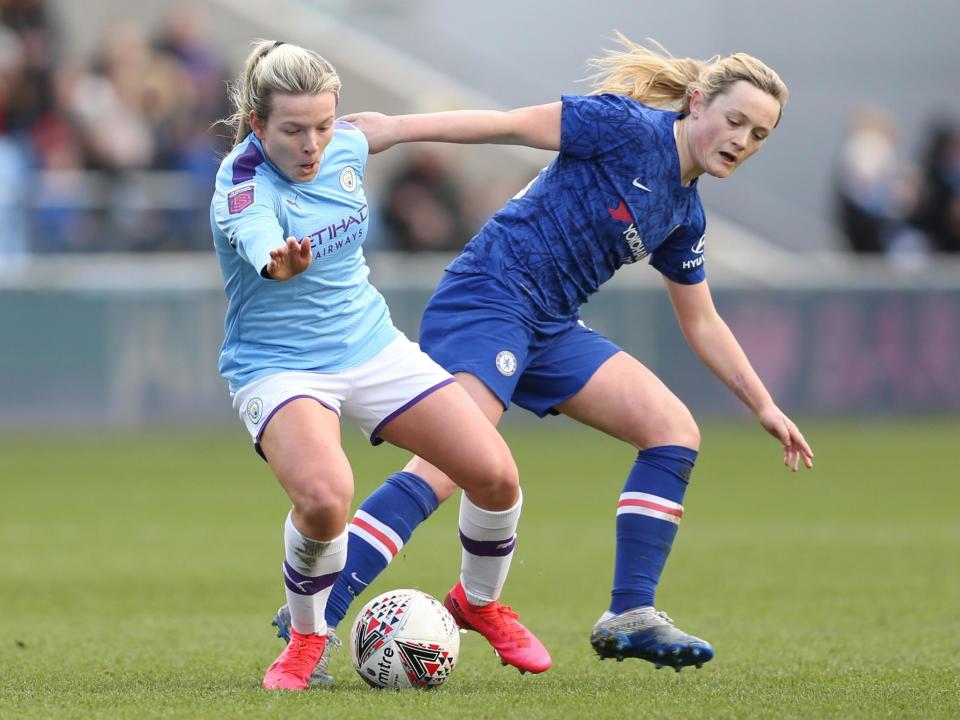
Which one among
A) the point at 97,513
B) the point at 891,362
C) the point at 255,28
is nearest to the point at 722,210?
the point at 891,362

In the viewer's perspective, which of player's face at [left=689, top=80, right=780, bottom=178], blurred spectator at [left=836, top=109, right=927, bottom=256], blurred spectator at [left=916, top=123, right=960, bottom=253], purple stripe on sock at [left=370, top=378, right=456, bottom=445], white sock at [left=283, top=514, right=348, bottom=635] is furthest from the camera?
blurred spectator at [left=916, top=123, right=960, bottom=253]

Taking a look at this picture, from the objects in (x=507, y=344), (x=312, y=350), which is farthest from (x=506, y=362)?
(x=312, y=350)

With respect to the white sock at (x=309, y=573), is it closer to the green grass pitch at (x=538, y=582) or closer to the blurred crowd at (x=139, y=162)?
the green grass pitch at (x=538, y=582)

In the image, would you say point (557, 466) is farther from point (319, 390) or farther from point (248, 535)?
point (319, 390)

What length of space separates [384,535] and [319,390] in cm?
69

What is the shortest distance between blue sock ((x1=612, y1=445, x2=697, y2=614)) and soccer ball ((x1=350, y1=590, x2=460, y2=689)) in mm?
622

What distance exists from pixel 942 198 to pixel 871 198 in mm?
1115

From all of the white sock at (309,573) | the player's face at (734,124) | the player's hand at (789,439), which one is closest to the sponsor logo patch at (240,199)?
the white sock at (309,573)

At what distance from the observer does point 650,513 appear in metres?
5.55

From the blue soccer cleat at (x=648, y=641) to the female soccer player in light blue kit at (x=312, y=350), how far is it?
517 millimetres

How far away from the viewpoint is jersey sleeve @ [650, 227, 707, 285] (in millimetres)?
5727

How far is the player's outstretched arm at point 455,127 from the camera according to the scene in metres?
5.23

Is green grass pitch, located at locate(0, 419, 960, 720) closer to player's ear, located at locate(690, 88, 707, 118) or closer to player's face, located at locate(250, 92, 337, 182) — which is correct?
player's face, located at locate(250, 92, 337, 182)

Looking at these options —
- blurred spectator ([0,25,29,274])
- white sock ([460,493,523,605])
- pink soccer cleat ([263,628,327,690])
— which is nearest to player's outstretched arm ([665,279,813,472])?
white sock ([460,493,523,605])
